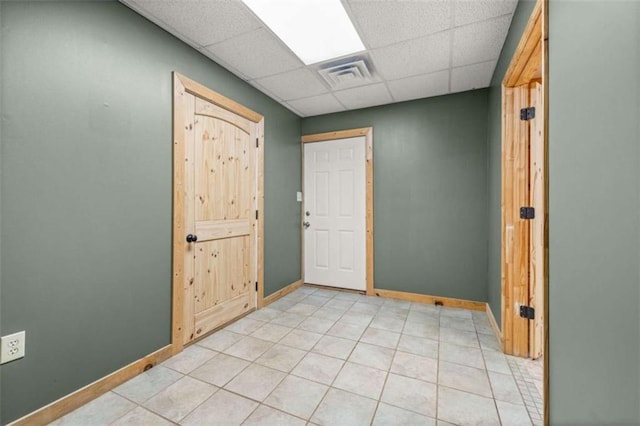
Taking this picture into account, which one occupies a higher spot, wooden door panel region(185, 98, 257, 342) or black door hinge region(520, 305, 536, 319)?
wooden door panel region(185, 98, 257, 342)

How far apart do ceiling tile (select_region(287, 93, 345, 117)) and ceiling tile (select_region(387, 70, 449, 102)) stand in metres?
0.74

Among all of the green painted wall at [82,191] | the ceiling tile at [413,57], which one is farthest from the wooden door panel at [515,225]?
the green painted wall at [82,191]

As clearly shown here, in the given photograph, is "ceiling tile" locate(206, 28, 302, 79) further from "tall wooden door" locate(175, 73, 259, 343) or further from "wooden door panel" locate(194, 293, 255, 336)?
"wooden door panel" locate(194, 293, 255, 336)

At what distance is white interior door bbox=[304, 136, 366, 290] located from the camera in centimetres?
377

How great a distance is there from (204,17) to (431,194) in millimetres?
2871

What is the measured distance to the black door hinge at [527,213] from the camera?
6.84ft

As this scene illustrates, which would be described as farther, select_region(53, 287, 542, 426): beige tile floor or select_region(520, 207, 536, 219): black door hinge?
select_region(520, 207, 536, 219): black door hinge

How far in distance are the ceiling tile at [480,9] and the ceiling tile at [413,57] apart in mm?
185

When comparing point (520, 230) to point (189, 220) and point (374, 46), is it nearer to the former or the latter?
point (374, 46)

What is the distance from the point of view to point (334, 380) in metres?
1.83

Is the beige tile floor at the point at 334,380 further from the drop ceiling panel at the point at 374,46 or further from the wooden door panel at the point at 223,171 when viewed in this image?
the drop ceiling panel at the point at 374,46

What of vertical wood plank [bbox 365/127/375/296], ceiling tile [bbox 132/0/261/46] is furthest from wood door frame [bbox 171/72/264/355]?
vertical wood plank [bbox 365/127/375/296]

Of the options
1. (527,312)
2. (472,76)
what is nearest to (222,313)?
(527,312)

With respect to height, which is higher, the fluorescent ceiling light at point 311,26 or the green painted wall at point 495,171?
the fluorescent ceiling light at point 311,26
